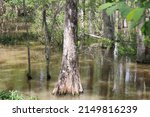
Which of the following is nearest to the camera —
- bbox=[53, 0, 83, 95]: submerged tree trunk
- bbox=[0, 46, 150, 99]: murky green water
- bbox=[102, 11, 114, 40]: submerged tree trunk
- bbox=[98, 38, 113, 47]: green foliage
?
bbox=[53, 0, 83, 95]: submerged tree trunk

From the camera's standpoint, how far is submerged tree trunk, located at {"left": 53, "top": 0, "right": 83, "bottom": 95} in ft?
41.6

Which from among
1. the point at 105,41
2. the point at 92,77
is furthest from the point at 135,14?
the point at 105,41

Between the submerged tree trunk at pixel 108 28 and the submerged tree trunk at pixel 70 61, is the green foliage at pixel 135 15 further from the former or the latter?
the submerged tree trunk at pixel 108 28

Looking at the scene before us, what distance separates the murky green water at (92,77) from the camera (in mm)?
13273

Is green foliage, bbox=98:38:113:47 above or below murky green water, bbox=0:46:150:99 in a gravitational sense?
above

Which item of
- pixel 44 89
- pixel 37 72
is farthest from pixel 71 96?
pixel 37 72

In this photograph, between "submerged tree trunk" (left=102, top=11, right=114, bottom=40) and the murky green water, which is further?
"submerged tree trunk" (left=102, top=11, right=114, bottom=40)

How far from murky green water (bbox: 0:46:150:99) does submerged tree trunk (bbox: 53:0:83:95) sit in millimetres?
335

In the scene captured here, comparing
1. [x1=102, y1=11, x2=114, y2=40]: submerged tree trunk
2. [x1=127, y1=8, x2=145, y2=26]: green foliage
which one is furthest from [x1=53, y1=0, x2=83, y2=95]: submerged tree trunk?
[x1=102, y1=11, x2=114, y2=40]: submerged tree trunk

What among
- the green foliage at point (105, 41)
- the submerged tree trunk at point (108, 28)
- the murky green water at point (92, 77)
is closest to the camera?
the murky green water at point (92, 77)

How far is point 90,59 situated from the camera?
68.5 feet

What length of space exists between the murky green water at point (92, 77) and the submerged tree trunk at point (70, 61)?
34 centimetres

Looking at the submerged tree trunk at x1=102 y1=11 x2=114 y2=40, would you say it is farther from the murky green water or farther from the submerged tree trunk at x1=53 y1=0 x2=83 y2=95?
the submerged tree trunk at x1=53 y1=0 x2=83 y2=95

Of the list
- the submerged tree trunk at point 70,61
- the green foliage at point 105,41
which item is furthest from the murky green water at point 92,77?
A: the green foliage at point 105,41
